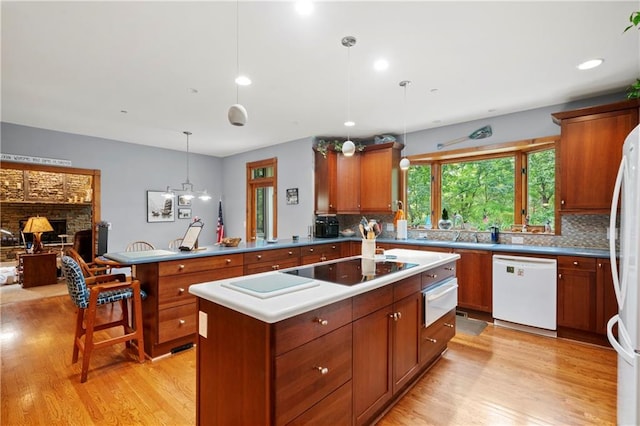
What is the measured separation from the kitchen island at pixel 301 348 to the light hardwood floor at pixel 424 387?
0.46 m

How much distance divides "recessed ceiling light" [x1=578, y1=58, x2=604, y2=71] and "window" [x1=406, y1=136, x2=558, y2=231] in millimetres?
1173

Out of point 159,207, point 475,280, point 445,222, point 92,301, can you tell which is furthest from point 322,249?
point 159,207

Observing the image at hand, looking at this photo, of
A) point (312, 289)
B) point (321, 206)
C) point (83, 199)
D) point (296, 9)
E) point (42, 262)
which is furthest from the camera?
point (83, 199)

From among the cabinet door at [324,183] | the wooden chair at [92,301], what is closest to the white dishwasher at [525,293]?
the cabinet door at [324,183]

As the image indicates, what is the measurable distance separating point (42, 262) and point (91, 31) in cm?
561

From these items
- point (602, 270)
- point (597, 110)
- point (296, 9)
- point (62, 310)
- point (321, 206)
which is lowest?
point (62, 310)

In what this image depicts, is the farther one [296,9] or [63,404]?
[63,404]

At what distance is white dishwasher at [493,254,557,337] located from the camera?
331 centimetres

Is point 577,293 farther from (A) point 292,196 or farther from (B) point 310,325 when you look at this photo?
(A) point 292,196

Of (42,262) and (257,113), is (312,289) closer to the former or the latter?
(257,113)

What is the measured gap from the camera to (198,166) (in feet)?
22.4

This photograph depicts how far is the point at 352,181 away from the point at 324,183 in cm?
50

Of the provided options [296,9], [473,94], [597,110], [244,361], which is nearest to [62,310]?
[244,361]

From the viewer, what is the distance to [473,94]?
3.42 meters
